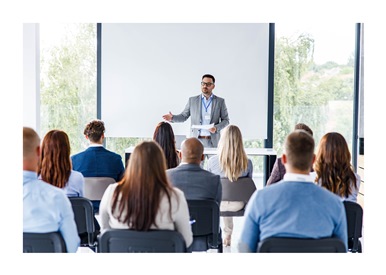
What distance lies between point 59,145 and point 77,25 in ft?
14.9

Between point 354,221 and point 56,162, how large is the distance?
1849 mm

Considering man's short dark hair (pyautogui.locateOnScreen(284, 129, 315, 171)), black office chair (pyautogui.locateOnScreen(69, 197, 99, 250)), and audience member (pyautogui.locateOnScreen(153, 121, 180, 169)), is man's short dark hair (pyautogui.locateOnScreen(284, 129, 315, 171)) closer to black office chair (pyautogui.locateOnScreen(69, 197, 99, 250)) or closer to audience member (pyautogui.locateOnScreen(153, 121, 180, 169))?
black office chair (pyautogui.locateOnScreen(69, 197, 99, 250))

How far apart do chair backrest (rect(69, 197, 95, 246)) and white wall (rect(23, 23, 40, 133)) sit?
2659mm

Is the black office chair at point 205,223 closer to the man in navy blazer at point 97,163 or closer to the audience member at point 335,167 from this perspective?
the audience member at point 335,167

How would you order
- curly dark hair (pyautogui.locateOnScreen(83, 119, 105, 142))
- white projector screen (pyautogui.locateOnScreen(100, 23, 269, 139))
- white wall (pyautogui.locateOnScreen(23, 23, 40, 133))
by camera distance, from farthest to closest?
1. white projector screen (pyautogui.locateOnScreen(100, 23, 269, 139))
2. white wall (pyautogui.locateOnScreen(23, 23, 40, 133))
3. curly dark hair (pyautogui.locateOnScreen(83, 119, 105, 142))

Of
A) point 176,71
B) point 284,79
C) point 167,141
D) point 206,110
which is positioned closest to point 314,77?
point 284,79

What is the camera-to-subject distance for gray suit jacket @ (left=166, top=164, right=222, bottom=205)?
335 centimetres

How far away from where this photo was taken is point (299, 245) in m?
2.15

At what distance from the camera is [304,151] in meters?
2.38

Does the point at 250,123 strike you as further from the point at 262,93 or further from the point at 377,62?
the point at 377,62

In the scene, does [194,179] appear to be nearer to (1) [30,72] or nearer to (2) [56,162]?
(2) [56,162]

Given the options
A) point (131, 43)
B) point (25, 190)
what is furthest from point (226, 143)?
point (131, 43)

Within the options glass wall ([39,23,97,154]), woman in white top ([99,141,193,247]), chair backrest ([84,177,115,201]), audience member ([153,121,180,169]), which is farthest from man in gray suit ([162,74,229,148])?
woman in white top ([99,141,193,247])

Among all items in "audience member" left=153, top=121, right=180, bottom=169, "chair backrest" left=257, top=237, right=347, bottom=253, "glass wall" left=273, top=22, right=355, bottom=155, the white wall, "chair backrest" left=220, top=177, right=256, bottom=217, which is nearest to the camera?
Answer: "chair backrest" left=257, top=237, right=347, bottom=253
